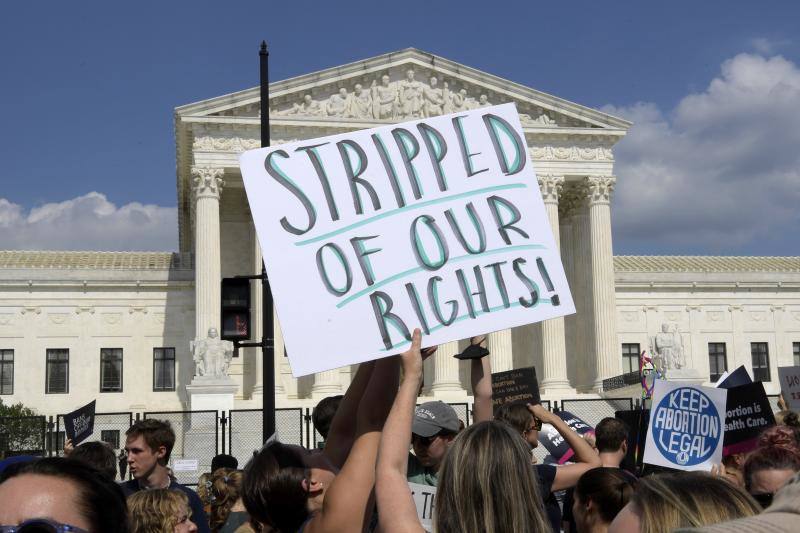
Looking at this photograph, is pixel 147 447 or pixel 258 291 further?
pixel 258 291

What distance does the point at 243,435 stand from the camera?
31.1m

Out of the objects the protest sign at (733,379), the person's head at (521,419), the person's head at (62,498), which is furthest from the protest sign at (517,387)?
the person's head at (62,498)

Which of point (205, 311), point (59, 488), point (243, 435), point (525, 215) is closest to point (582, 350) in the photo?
point (205, 311)

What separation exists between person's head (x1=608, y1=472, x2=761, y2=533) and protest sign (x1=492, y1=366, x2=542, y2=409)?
282 inches

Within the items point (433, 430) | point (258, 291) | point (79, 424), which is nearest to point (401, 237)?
point (433, 430)

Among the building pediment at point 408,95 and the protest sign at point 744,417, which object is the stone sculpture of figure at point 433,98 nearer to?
the building pediment at point 408,95

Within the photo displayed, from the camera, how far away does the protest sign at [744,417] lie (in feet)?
26.6

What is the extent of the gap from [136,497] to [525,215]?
2.70 m

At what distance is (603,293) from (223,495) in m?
39.2

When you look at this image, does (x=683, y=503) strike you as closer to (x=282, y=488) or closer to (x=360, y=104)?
(x=282, y=488)

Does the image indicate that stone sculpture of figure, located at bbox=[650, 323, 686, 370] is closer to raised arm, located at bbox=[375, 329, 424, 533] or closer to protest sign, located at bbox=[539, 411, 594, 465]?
protest sign, located at bbox=[539, 411, 594, 465]

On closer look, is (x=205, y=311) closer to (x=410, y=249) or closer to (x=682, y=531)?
(x=410, y=249)

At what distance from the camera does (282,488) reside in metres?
4.27

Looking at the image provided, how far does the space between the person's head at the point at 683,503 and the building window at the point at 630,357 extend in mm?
51341
